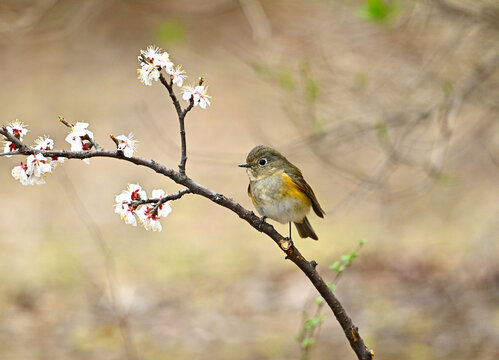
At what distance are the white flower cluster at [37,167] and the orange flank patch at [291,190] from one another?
5.76 feet

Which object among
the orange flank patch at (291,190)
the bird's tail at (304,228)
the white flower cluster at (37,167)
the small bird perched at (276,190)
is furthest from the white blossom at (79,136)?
the bird's tail at (304,228)

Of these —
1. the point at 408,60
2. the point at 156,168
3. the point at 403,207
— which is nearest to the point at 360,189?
the point at 403,207

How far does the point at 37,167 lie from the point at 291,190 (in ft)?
6.23

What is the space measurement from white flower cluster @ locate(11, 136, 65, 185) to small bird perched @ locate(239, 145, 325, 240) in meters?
1.58

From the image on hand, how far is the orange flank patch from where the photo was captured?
3.89 meters

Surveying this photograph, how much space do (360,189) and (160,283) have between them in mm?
2743

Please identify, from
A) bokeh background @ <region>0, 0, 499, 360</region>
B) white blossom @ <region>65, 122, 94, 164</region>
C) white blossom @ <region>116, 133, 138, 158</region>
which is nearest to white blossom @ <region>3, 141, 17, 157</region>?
white blossom @ <region>65, 122, 94, 164</region>

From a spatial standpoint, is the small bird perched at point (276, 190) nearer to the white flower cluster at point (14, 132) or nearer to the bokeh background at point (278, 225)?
the bokeh background at point (278, 225)

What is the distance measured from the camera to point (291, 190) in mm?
3904

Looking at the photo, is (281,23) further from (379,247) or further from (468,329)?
(468,329)

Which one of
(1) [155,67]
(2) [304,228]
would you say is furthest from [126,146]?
(2) [304,228]

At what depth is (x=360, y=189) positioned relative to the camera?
869 centimetres

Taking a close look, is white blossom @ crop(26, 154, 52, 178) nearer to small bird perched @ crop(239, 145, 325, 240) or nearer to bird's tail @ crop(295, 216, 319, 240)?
small bird perched @ crop(239, 145, 325, 240)

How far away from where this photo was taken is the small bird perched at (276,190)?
3818 millimetres
